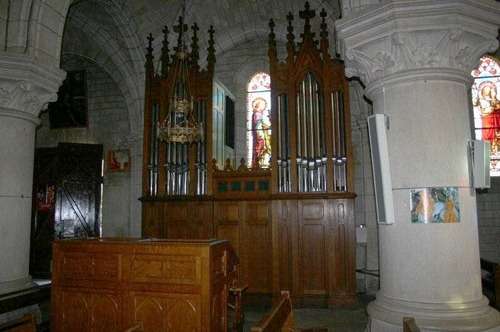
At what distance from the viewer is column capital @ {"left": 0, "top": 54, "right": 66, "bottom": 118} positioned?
4.71 metres

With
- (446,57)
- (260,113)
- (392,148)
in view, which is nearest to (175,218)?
(260,113)

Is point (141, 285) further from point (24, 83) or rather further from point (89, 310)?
point (24, 83)

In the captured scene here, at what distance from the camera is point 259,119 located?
9.51 metres

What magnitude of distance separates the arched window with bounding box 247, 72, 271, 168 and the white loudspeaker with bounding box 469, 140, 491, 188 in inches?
223

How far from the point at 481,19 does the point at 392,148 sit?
4.90 feet

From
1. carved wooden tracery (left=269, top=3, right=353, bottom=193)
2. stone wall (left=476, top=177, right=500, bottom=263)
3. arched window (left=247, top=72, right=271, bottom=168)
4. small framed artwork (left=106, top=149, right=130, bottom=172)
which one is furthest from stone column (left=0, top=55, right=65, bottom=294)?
stone wall (left=476, top=177, right=500, bottom=263)

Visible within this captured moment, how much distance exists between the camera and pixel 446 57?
3.90m

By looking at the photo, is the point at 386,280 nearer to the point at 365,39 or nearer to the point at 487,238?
the point at 365,39

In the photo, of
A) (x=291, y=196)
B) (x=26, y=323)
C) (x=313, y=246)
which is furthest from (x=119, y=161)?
(x=26, y=323)

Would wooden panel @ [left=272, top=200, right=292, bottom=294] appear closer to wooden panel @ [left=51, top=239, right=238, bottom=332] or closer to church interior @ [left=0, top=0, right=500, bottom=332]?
church interior @ [left=0, top=0, right=500, bottom=332]

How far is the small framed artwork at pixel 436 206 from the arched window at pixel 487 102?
5170 mm

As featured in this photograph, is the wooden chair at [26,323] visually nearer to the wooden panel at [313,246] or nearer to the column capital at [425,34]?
the column capital at [425,34]

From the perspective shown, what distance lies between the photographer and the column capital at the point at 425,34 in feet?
12.4

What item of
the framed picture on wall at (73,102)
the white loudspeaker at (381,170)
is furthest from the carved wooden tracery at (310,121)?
the framed picture on wall at (73,102)
